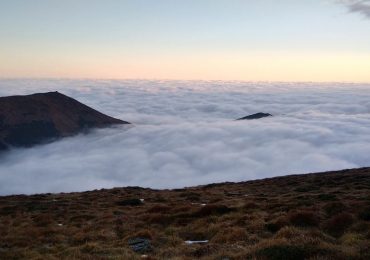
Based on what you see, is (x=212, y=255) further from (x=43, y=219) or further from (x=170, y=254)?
(x=43, y=219)

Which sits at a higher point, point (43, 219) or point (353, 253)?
point (353, 253)

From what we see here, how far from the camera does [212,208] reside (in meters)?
24.5

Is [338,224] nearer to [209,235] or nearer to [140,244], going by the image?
[209,235]

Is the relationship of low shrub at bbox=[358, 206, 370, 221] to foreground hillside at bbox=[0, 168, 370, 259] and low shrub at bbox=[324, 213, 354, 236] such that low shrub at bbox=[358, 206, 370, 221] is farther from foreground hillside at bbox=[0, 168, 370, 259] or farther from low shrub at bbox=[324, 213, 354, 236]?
low shrub at bbox=[324, 213, 354, 236]

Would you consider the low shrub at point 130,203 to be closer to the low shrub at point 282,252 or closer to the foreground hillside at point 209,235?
the foreground hillside at point 209,235

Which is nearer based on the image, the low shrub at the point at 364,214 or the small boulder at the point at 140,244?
the small boulder at the point at 140,244

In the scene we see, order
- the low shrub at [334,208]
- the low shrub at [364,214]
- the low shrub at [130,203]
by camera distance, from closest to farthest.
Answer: the low shrub at [364,214], the low shrub at [334,208], the low shrub at [130,203]

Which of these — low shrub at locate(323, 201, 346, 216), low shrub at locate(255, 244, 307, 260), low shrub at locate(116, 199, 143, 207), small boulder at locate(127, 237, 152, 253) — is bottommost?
low shrub at locate(116, 199, 143, 207)

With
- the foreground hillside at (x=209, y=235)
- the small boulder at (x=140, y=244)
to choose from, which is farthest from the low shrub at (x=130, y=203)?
the small boulder at (x=140, y=244)

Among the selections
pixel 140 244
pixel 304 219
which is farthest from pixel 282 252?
pixel 304 219

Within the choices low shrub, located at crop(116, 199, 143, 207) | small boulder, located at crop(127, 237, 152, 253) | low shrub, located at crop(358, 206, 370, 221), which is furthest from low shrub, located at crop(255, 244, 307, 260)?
low shrub, located at crop(116, 199, 143, 207)

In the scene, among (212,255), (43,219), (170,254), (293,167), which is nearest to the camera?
(212,255)

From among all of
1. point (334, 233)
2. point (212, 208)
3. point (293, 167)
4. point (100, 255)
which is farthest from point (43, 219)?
point (293, 167)

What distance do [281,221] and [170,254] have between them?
576 cm
